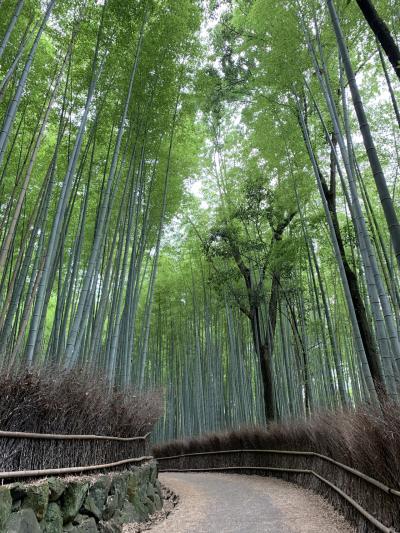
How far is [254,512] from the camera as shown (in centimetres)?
354

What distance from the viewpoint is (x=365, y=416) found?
242cm

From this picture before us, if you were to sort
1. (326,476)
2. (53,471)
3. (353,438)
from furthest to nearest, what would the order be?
(326,476), (353,438), (53,471)

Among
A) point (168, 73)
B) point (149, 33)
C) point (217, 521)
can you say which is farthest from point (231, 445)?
point (149, 33)

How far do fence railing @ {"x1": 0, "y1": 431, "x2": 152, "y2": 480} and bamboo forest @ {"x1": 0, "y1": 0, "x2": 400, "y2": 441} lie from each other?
421mm

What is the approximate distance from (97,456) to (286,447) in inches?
122

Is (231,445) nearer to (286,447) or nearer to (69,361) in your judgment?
(286,447)

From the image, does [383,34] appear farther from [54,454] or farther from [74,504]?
[74,504]

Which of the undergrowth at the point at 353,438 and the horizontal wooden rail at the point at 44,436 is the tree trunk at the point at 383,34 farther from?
the horizontal wooden rail at the point at 44,436

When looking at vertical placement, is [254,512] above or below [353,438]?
below

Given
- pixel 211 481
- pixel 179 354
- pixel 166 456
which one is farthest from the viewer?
pixel 179 354

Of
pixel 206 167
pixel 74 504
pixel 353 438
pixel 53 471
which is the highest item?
pixel 206 167

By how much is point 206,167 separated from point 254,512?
729 cm

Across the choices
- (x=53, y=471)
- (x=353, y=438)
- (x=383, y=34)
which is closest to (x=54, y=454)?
(x=53, y=471)

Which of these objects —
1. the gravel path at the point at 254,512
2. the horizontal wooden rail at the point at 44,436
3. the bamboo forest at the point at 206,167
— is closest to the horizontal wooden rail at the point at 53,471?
the horizontal wooden rail at the point at 44,436
